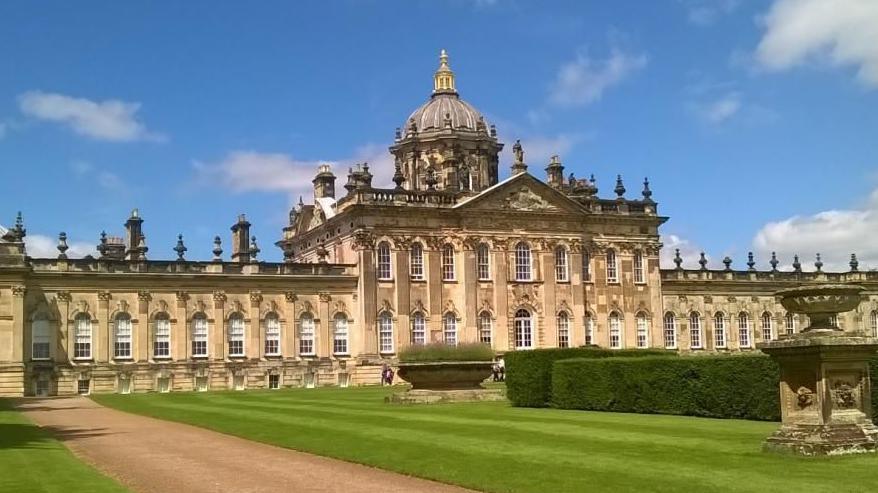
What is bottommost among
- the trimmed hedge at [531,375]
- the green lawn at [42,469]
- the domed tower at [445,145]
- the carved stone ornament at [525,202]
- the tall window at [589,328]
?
the green lawn at [42,469]

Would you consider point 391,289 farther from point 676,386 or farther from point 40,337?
point 676,386

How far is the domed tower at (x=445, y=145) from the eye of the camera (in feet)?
220

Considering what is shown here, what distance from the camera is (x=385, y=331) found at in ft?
190

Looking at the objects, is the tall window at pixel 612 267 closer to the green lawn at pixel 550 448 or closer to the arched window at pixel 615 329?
the arched window at pixel 615 329

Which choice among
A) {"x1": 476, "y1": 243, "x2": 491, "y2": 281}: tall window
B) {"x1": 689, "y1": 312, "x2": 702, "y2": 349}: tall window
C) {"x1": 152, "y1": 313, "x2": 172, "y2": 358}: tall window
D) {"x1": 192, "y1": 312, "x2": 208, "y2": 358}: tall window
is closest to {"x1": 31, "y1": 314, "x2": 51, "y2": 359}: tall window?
{"x1": 152, "y1": 313, "x2": 172, "y2": 358}: tall window

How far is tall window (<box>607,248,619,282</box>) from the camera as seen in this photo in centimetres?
6400

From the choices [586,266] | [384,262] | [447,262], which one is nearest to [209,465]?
[384,262]

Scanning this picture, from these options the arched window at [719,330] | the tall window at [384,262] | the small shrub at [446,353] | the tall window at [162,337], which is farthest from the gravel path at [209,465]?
the arched window at [719,330]

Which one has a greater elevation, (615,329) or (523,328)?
(523,328)

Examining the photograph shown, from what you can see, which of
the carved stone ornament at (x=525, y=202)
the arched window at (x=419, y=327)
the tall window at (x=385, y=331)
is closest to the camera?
the tall window at (x=385, y=331)

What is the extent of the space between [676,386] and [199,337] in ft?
110

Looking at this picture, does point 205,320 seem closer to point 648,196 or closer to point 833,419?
point 648,196

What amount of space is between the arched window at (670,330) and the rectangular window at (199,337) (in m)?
29.5

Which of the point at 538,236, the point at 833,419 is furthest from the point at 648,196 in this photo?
the point at 833,419
